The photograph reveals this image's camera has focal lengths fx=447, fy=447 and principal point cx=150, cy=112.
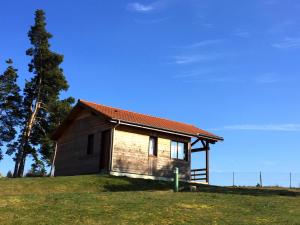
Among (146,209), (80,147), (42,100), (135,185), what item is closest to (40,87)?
(42,100)

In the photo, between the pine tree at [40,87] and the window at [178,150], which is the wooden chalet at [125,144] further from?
the pine tree at [40,87]

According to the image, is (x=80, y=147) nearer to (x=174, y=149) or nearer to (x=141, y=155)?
(x=141, y=155)

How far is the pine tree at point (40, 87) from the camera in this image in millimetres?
48803

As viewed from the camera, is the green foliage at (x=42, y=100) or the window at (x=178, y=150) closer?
the window at (x=178, y=150)

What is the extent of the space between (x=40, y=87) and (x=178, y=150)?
22072 mm

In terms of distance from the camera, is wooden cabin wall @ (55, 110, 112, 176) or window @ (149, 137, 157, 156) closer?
wooden cabin wall @ (55, 110, 112, 176)

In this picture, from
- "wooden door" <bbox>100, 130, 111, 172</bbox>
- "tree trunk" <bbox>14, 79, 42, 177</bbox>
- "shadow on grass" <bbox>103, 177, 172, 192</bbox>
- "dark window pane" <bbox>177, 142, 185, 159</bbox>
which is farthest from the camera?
"tree trunk" <bbox>14, 79, 42, 177</bbox>

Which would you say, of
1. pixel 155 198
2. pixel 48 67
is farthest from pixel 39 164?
pixel 155 198

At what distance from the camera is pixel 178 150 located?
33.9 m

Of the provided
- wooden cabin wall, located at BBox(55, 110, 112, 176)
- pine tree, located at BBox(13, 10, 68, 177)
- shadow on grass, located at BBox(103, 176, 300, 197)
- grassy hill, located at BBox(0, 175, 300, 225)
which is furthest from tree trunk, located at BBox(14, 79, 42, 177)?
grassy hill, located at BBox(0, 175, 300, 225)

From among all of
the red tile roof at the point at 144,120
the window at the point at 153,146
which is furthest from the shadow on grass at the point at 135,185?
the red tile roof at the point at 144,120

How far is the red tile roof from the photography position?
102ft

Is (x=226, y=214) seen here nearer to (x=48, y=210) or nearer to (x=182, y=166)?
(x=48, y=210)

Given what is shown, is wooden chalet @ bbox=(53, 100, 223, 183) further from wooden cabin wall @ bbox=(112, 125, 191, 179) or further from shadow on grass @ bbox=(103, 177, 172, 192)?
shadow on grass @ bbox=(103, 177, 172, 192)
